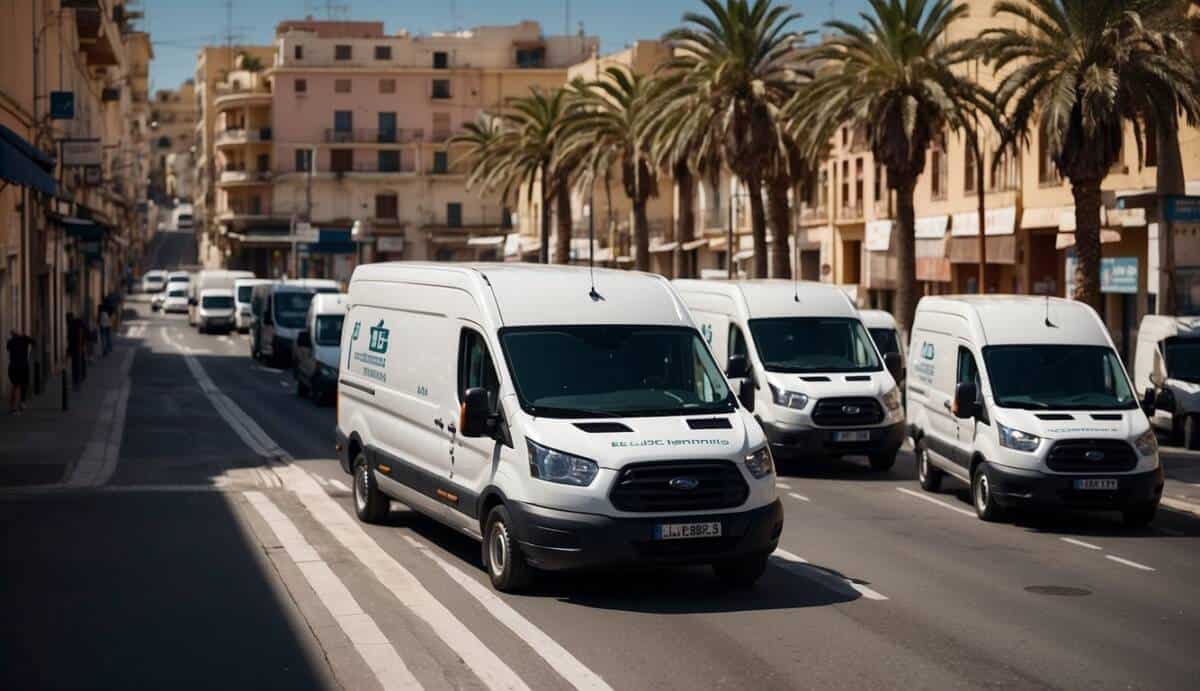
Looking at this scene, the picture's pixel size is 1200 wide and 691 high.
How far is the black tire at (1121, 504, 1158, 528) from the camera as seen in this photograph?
17.4m

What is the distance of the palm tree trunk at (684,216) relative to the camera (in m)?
52.9

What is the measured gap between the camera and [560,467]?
1248 cm

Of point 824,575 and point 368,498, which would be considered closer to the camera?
point 824,575

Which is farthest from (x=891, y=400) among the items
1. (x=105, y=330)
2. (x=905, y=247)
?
(x=105, y=330)

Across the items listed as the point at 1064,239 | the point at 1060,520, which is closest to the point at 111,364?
the point at 1064,239

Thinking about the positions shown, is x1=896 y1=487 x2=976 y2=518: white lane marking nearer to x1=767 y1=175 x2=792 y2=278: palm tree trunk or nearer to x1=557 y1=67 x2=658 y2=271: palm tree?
x1=767 y1=175 x2=792 y2=278: palm tree trunk

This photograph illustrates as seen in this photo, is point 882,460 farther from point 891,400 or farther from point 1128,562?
point 1128,562

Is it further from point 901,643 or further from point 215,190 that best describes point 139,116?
point 901,643

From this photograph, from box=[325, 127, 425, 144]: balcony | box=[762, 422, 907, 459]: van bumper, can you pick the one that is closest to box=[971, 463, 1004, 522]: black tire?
box=[762, 422, 907, 459]: van bumper

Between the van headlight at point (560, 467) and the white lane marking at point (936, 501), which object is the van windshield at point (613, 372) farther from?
the white lane marking at point (936, 501)

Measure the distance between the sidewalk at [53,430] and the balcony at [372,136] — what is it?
7185cm

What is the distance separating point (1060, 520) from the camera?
60.3 ft

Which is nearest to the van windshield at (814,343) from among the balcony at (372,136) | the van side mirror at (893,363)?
the van side mirror at (893,363)

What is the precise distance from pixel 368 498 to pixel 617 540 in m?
5.27
